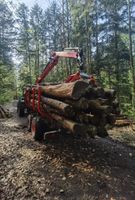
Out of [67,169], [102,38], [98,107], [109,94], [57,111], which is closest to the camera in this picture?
[67,169]

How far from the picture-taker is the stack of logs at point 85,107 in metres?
6.34

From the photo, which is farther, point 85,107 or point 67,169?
point 85,107

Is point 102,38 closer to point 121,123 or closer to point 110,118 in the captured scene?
point 121,123

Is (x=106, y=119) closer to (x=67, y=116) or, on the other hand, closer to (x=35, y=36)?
(x=67, y=116)

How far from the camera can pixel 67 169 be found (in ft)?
20.2

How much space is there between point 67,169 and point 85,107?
59.0 inches

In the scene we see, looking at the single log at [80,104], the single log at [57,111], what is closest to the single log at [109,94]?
the single log at [80,104]

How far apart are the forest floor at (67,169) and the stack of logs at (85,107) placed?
83 cm

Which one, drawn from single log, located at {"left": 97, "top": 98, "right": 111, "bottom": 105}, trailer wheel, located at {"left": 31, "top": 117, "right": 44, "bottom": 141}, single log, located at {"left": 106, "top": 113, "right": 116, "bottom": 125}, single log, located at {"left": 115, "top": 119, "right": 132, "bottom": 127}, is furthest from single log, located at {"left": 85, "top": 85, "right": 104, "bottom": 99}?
single log, located at {"left": 115, "top": 119, "right": 132, "bottom": 127}

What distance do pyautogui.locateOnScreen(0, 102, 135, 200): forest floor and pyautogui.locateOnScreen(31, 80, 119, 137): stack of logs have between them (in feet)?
2.74

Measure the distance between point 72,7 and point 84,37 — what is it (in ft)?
14.6

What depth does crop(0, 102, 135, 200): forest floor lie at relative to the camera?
201 inches

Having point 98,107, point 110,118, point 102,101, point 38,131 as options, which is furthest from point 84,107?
point 38,131

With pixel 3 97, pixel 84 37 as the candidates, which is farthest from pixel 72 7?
pixel 3 97
